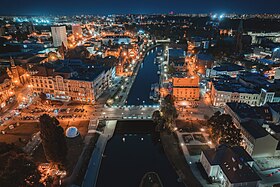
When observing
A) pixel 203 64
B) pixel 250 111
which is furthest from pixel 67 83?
pixel 203 64

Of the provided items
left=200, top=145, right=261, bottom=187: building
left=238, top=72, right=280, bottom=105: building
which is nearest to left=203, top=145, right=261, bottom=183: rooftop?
left=200, top=145, right=261, bottom=187: building

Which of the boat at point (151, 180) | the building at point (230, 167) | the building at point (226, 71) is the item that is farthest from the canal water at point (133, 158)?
the building at point (226, 71)

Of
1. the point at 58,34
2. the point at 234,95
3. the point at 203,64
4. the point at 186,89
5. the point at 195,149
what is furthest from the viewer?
the point at 58,34

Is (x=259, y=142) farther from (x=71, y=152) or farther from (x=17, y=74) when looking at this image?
(x=17, y=74)

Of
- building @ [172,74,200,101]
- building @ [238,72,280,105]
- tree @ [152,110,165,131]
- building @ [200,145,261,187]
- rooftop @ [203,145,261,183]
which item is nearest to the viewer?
building @ [200,145,261,187]

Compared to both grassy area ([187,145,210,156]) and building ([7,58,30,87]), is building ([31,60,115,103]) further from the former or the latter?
grassy area ([187,145,210,156])

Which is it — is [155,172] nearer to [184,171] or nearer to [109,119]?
[184,171]
